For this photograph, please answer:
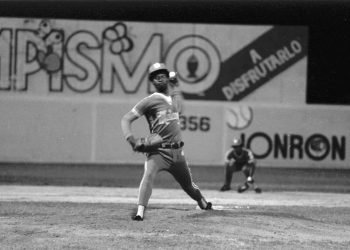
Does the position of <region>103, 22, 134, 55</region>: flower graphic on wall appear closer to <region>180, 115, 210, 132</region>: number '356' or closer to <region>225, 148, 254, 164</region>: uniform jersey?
<region>180, 115, 210, 132</region>: number '356'

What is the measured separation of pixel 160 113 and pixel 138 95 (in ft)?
45.7

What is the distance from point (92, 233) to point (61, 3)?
16.2 m

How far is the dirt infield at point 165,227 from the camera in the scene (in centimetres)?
712

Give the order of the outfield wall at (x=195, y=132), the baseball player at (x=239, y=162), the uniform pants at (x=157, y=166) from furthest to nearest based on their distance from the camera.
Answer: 1. the outfield wall at (x=195, y=132)
2. the baseball player at (x=239, y=162)
3. the uniform pants at (x=157, y=166)

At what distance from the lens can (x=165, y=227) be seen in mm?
7812

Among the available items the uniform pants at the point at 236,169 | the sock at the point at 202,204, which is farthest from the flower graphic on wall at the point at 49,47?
the sock at the point at 202,204

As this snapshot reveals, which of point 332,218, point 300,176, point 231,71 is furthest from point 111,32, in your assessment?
point 332,218

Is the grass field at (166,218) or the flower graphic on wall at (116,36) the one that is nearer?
the grass field at (166,218)

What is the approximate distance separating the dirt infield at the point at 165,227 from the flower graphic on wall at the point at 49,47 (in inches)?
449

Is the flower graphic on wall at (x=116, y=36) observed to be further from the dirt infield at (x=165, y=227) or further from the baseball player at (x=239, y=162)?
the dirt infield at (x=165, y=227)

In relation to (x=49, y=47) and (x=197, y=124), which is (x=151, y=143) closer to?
(x=197, y=124)

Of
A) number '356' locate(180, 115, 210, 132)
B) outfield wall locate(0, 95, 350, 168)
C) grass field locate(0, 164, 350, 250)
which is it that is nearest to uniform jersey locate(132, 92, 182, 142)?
grass field locate(0, 164, 350, 250)

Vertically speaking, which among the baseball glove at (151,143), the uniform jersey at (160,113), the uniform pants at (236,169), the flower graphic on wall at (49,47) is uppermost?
the flower graphic on wall at (49,47)

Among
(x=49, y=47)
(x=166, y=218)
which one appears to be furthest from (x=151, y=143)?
(x=49, y=47)
